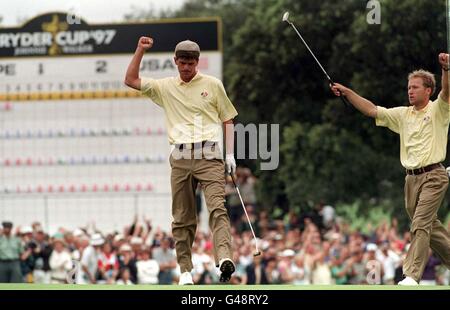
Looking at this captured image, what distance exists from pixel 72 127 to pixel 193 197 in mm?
20545

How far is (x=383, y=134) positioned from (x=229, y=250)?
1981 cm

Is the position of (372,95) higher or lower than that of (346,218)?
higher

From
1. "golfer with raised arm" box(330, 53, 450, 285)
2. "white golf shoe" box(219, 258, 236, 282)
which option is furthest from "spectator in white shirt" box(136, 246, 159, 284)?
"white golf shoe" box(219, 258, 236, 282)

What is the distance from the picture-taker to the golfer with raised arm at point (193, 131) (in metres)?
15.4

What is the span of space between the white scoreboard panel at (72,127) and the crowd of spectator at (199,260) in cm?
462

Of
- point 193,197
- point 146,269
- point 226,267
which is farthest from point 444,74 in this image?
point 146,269

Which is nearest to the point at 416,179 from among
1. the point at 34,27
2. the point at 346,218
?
the point at 34,27

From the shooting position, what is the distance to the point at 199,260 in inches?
1110

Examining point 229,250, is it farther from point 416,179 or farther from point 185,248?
point 416,179

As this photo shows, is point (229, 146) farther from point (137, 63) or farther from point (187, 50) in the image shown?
point (137, 63)

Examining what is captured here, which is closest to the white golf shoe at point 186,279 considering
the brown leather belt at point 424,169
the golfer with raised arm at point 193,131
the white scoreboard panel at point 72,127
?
the golfer with raised arm at point 193,131

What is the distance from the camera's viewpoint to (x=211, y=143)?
1551cm

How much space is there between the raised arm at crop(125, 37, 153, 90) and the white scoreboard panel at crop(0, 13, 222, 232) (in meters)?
19.4

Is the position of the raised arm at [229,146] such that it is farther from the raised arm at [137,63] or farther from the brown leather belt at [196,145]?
the raised arm at [137,63]
